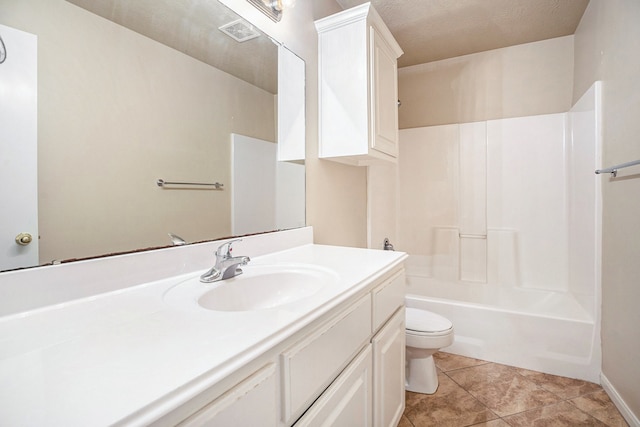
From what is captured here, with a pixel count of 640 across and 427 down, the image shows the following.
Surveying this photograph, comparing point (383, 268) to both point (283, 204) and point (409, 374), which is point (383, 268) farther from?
point (409, 374)

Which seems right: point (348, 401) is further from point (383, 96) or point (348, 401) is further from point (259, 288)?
point (383, 96)

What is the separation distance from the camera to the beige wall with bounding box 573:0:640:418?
4.74 feet

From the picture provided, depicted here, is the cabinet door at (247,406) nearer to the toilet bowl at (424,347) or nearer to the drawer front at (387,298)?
the drawer front at (387,298)

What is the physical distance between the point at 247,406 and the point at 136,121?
84cm

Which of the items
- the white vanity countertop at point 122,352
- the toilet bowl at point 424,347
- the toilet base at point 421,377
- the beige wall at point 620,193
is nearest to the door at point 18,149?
the white vanity countertop at point 122,352

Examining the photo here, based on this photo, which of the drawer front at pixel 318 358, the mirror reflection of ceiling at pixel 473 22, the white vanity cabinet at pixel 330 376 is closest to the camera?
the white vanity cabinet at pixel 330 376

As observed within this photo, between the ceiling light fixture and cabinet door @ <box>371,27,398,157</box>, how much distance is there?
1.62ft

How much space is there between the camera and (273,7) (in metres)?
1.37

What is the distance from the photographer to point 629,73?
1505mm

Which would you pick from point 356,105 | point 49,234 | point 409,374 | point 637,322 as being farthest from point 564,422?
point 49,234

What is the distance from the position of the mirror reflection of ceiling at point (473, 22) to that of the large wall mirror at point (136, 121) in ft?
4.41

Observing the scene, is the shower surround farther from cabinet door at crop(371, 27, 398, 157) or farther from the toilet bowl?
cabinet door at crop(371, 27, 398, 157)

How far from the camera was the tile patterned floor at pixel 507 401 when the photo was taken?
60.8 inches

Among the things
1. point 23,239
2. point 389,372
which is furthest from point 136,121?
point 389,372
